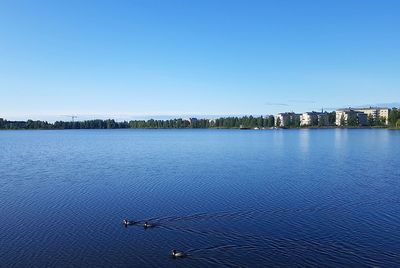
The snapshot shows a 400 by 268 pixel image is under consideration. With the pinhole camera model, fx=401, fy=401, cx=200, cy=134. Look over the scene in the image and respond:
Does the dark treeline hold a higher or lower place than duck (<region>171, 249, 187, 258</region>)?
higher

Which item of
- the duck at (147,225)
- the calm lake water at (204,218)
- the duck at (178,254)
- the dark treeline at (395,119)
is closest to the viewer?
the duck at (178,254)

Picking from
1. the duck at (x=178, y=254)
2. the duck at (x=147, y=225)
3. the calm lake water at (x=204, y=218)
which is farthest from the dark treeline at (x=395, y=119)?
the duck at (x=178, y=254)

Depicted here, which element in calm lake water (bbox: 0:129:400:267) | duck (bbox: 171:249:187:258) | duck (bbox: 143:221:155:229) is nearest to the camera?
duck (bbox: 171:249:187:258)

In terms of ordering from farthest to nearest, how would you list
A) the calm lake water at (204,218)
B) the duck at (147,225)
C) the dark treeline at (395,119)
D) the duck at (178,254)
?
the dark treeline at (395,119)
the duck at (147,225)
the calm lake water at (204,218)
the duck at (178,254)

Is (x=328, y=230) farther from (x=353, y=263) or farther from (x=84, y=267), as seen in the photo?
(x=84, y=267)

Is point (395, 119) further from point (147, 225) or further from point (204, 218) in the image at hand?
point (147, 225)

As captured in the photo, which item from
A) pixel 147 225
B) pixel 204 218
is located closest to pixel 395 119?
pixel 204 218

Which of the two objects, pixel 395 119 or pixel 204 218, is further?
pixel 395 119

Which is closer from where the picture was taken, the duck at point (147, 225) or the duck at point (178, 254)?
the duck at point (178, 254)

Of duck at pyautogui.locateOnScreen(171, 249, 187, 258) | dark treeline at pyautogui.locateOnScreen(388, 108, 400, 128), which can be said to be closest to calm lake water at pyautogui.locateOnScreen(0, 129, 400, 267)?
duck at pyautogui.locateOnScreen(171, 249, 187, 258)

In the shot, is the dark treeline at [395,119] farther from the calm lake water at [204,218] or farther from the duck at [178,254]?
the duck at [178,254]

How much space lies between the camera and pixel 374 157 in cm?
6069

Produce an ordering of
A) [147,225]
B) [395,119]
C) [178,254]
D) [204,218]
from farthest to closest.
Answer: [395,119] < [204,218] < [147,225] < [178,254]

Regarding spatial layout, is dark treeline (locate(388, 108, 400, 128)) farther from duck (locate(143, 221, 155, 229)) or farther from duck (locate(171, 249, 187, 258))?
duck (locate(171, 249, 187, 258))
